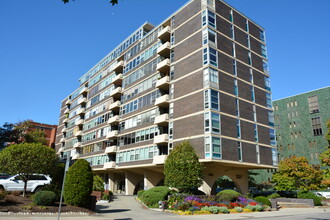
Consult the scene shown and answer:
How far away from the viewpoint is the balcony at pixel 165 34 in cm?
3860

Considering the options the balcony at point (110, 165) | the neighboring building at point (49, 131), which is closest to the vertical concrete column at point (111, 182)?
the balcony at point (110, 165)

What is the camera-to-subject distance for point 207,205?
23.4 metres

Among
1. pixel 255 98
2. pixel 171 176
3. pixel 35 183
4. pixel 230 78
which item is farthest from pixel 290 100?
pixel 35 183

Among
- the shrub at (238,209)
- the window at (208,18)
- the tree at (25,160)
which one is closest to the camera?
the tree at (25,160)

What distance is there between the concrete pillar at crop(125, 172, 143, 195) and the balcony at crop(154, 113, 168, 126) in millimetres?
12771

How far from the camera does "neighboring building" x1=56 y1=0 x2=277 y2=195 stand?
100 feet

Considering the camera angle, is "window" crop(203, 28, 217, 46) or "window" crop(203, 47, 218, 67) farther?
"window" crop(203, 28, 217, 46)

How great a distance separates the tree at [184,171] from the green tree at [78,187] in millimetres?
9281

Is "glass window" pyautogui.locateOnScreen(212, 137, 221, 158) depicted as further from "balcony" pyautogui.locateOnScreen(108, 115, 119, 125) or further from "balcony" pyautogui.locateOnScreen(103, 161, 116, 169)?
"balcony" pyautogui.locateOnScreen(108, 115, 119, 125)

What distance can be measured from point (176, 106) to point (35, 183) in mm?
17392

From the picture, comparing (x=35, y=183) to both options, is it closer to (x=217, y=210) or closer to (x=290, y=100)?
(x=217, y=210)

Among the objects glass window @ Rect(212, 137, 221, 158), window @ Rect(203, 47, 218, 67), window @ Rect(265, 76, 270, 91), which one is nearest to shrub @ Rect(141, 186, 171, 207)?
glass window @ Rect(212, 137, 221, 158)

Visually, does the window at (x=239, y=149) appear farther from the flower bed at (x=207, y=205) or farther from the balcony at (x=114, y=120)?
the balcony at (x=114, y=120)

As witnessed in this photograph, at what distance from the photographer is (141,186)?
4844 cm
